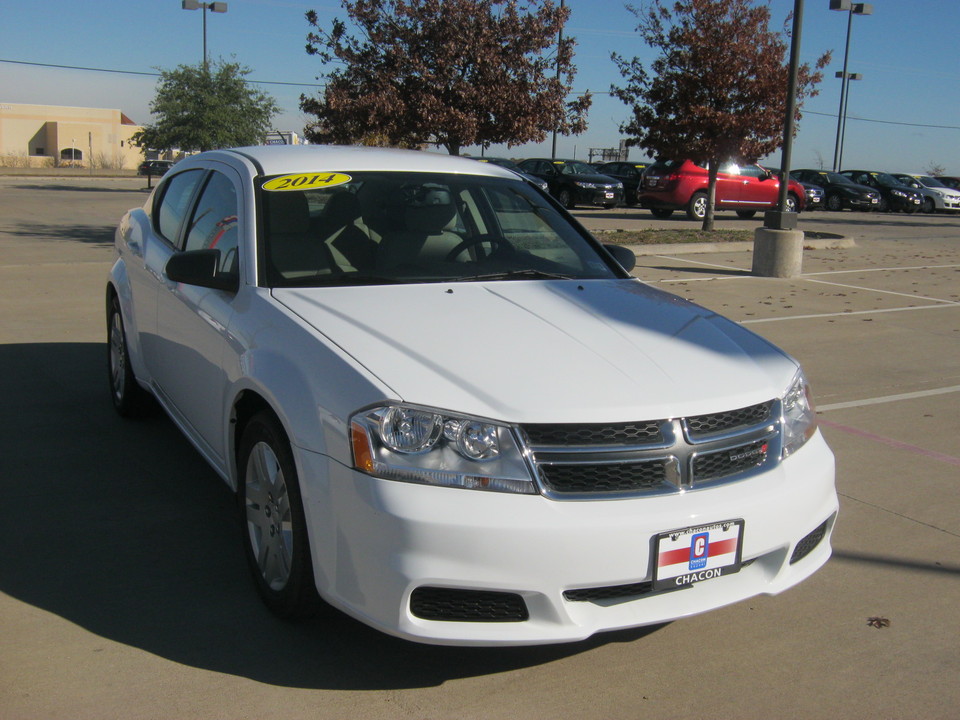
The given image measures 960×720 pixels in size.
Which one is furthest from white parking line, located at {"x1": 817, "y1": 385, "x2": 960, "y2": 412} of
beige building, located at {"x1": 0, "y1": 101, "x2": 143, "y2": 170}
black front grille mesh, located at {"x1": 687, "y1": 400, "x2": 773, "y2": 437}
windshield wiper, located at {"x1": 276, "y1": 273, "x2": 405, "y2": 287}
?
beige building, located at {"x1": 0, "y1": 101, "x2": 143, "y2": 170}

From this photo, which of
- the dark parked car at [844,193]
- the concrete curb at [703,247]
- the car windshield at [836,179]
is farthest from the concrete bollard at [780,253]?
the car windshield at [836,179]

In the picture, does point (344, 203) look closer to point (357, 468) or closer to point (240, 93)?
point (357, 468)

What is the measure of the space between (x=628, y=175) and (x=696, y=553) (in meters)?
31.2

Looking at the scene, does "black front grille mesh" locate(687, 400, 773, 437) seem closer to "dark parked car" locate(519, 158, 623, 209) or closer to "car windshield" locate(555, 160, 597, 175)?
"dark parked car" locate(519, 158, 623, 209)

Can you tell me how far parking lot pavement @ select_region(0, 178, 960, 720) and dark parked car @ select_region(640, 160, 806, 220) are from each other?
1895 cm

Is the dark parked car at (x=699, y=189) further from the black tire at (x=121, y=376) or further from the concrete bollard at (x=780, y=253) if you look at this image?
the black tire at (x=121, y=376)

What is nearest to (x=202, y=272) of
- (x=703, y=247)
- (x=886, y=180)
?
(x=703, y=247)

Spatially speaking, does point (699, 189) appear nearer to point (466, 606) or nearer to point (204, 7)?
point (204, 7)

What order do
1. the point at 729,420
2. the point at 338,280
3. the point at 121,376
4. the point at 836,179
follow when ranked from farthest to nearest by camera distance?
the point at 836,179
the point at 121,376
the point at 338,280
the point at 729,420

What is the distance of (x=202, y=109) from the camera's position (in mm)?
35531

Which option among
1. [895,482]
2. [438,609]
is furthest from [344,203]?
[895,482]

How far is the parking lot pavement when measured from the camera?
2.97 meters

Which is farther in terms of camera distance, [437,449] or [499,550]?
[437,449]

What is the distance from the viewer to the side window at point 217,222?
13.5 ft
